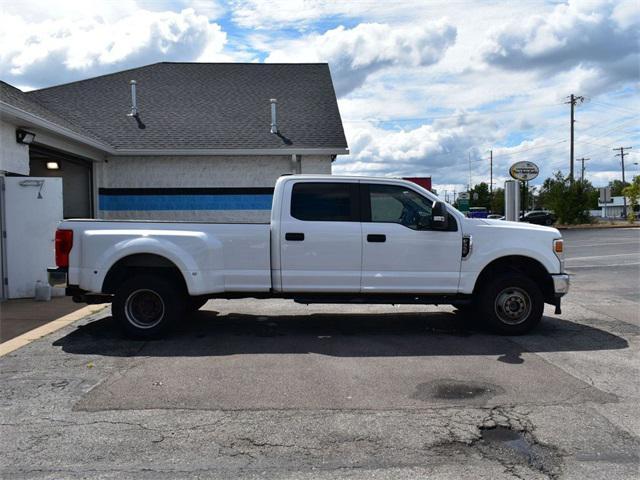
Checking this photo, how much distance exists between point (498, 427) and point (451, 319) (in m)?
4.22

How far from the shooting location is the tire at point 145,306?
23.6 feet

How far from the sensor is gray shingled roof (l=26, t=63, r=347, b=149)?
16.1 meters

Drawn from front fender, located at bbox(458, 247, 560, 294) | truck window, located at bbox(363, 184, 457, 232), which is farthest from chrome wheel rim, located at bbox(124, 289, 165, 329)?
front fender, located at bbox(458, 247, 560, 294)

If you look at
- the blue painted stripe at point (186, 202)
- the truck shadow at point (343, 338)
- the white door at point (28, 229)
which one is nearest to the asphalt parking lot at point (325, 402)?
the truck shadow at point (343, 338)

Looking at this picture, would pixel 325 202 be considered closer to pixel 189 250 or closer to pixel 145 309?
pixel 189 250

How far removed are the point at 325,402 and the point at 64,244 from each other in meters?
4.16

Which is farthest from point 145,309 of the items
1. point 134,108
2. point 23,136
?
point 134,108

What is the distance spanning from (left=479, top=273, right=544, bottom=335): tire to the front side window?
4.31 ft

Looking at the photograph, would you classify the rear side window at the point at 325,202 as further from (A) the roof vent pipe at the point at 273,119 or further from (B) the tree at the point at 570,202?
(B) the tree at the point at 570,202

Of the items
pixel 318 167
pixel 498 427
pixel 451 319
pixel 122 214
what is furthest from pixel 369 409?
pixel 122 214

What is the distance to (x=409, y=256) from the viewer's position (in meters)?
7.35

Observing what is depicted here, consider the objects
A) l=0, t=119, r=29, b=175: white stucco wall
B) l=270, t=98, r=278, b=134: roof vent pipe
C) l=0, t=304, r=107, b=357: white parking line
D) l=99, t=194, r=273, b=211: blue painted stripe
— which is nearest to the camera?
l=0, t=304, r=107, b=357: white parking line

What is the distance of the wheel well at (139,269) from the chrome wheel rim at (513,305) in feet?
13.6

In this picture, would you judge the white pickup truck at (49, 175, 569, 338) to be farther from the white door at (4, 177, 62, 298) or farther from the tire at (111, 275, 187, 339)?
the white door at (4, 177, 62, 298)
